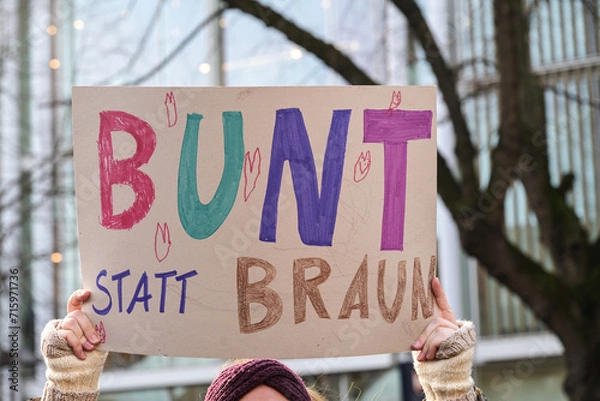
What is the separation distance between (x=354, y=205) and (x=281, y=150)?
167mm

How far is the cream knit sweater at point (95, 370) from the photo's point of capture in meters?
1.85

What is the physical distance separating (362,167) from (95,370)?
0.61 metres

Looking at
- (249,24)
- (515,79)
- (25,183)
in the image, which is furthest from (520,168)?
(249,24)

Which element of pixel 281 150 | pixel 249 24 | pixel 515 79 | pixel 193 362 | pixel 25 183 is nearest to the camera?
pixel 281 150

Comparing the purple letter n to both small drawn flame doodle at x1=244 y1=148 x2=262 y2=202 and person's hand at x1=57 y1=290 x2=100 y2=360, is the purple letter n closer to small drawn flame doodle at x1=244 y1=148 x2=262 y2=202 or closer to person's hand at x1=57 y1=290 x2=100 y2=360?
small drawn flame doodle at x1=244 y1=148 x2=262 y2=202

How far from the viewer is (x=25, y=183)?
675 centimetres

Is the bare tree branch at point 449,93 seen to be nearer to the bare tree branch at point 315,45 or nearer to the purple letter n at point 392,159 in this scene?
the bare tree branch at point 315,45

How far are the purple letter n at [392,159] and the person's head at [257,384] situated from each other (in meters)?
0.31

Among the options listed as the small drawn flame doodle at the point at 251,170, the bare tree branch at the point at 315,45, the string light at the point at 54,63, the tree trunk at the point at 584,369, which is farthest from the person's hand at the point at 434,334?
the string light at the point at 54,63

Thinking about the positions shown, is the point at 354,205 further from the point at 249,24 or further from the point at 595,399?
the point at 249,24

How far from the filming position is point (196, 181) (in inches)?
73.3

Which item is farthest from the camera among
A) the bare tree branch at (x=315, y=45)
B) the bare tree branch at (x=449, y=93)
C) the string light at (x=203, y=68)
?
the string light at (x=203, y=68)

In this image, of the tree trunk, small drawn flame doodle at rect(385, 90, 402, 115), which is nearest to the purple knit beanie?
small drawn flame doodle at rect(385, 90, 402, 115)

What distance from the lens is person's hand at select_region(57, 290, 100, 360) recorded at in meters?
1.86
